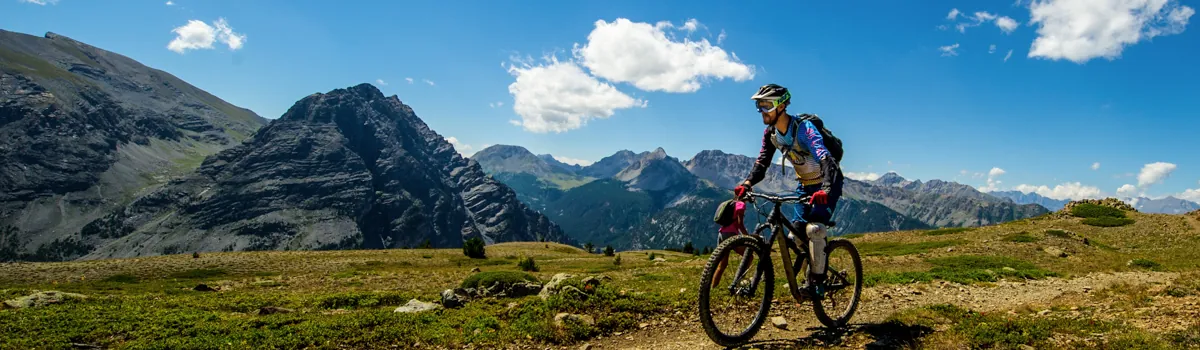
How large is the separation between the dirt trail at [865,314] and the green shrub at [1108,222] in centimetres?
3702

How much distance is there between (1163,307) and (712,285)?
9.69m

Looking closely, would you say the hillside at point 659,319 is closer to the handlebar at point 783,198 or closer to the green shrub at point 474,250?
the handlebar at point 783,198

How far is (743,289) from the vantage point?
8570 mm

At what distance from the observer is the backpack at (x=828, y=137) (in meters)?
8.82

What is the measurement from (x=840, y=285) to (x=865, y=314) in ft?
9.82

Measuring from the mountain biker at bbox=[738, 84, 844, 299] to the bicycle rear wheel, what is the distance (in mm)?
674

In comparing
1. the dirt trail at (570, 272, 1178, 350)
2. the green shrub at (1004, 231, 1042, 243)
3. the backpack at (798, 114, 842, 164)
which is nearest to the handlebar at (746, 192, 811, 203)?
the backpack at (798, 114, 842, 164)

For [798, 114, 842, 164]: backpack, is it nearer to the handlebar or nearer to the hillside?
the handlebar

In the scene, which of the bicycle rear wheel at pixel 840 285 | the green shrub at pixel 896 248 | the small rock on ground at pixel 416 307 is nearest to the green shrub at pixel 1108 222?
the green shrub at pixel 896 248

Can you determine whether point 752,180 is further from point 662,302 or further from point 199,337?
point 199,337

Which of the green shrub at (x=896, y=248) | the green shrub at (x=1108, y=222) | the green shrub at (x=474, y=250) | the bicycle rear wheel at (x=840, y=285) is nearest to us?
the bicycle rear wheel at (x=840, y=285)

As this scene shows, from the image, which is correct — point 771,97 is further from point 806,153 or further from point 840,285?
point 840,285

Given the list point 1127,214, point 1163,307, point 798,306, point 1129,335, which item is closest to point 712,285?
point 798,306

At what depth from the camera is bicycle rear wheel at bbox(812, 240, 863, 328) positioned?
938 centimetres
